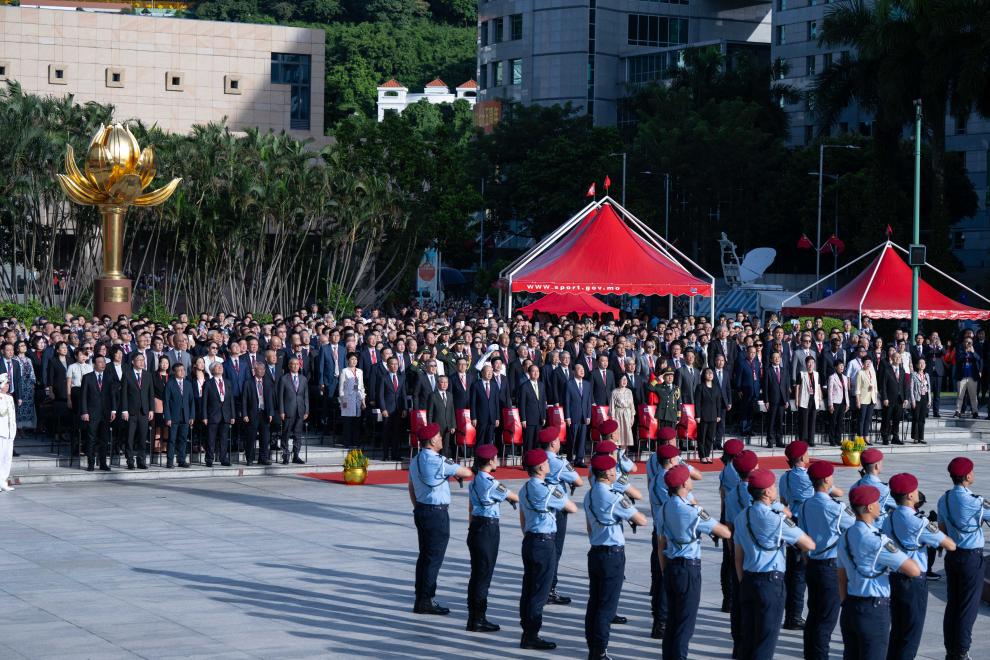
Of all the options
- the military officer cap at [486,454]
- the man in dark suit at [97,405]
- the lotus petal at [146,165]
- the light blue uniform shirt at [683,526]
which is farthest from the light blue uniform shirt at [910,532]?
the lotus petal at [146,165]

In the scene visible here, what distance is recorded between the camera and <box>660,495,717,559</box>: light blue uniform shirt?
35.0 feet

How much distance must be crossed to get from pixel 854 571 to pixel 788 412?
57.1 ft

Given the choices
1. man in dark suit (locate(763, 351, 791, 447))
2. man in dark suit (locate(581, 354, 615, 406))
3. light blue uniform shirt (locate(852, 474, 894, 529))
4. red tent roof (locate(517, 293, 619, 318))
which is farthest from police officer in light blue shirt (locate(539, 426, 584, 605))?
red tent roof (locate(517, 293, 619, 318))

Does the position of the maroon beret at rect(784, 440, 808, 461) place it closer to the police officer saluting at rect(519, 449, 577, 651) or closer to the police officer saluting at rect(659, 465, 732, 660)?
the police officer saluting at rect(659, 465, 732, 660)

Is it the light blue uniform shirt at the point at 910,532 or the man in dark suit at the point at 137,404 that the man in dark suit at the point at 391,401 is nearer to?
the man in dark suit at the point at 137,404

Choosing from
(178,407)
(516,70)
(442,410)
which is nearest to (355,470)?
(442,410)

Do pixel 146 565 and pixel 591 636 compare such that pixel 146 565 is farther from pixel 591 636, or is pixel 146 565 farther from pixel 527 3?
pixel 527 3

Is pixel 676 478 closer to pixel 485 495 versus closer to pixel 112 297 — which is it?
pixel 485 495

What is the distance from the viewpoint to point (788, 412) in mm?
26922

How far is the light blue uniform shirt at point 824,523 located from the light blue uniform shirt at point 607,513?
140 cm

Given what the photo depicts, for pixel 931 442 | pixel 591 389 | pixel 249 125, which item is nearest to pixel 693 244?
pixel 249 125

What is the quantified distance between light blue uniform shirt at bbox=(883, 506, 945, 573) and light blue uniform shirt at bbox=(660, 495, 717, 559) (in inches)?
53.1

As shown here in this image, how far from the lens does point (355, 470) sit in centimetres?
2062

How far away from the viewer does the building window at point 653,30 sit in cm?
9150
